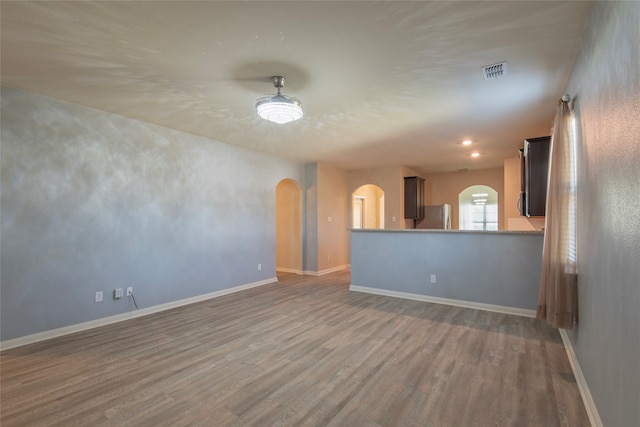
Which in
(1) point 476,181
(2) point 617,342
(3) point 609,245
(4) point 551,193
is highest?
(1) point 476,181

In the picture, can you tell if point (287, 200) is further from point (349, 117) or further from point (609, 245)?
point (609, 245)

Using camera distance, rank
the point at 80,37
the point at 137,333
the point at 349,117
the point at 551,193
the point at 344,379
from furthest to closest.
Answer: the point at 349,117, the point at 137,333, the point at 551,193, the point at 344,379, the point at 80,37

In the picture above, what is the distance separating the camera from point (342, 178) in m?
7.88

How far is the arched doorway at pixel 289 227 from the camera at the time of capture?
710 centimetres

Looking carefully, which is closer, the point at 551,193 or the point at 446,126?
the point at 551,193

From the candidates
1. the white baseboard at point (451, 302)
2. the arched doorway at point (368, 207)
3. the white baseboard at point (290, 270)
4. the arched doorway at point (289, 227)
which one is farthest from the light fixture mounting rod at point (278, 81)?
the arched doorway at point (368, 207)

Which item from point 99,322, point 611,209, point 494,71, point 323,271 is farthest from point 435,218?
point 99,322

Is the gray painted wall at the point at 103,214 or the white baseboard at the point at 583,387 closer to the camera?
the white baseboard at the point at 583,387

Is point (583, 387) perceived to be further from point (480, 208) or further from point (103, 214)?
point (480, 208)

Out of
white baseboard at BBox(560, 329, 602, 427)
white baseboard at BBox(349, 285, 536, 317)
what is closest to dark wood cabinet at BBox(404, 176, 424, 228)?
white baseboard at BBox(349, 285, 536, 317)

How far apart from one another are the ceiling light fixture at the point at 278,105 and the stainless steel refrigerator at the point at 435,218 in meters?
6.04

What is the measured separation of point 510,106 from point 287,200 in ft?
16.3

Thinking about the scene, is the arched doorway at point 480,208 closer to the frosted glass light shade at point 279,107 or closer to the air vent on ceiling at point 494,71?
the air vent on ceiling at point 494,71

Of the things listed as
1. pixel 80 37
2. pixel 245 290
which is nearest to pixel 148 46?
pixel 80 37
